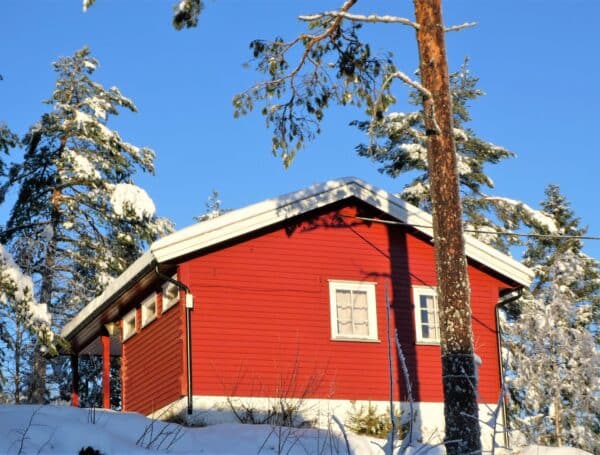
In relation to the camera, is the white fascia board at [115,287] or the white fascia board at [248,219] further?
the white fascia board at [115,287]

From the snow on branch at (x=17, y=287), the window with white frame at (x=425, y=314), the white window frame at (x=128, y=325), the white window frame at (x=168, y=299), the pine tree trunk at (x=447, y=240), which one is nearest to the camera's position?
the pine tree trunk at (x=447, y=240)

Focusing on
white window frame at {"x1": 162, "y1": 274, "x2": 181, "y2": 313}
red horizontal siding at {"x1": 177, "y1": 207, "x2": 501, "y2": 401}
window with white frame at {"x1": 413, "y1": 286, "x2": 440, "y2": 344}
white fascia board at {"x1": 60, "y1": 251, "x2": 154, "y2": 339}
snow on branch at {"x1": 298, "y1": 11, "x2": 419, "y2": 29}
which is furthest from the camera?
window with white frame at {"x1": 413, "y1": 286, "x2": 440, "y2": 344}

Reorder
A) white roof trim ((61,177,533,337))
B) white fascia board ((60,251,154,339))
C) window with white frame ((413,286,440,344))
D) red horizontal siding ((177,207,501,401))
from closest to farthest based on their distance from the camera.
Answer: white roof trim ((61,177,533,337)) → red horizontal siding ((177,207,501,401)) → white fascia board ((60,251,154,339)) → window with white frame ((413,286,440,344))

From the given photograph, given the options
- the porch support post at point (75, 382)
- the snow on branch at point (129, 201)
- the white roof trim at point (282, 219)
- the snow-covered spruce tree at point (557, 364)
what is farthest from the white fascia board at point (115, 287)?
the snow-covered spruce tree at point (557, 364)

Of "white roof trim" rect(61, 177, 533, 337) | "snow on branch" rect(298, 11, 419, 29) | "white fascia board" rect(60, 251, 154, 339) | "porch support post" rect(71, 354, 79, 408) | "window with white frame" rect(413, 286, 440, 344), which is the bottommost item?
"porch support post" rect(71, 354, 79, 408)

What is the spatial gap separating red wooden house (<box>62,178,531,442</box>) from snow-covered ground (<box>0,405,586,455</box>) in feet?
12.9

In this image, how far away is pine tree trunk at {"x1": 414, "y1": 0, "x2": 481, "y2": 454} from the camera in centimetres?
1173

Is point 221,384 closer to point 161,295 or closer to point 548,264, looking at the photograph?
point 161,295

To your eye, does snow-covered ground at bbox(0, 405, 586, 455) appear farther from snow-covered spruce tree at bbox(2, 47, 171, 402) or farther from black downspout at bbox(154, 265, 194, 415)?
snow-covered spruce tree at bbox(2, 47, 171, 402)

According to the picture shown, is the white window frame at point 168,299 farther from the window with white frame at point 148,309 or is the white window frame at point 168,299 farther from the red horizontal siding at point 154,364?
the window with white frame at point 148,309

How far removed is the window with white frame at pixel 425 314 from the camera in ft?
63.8

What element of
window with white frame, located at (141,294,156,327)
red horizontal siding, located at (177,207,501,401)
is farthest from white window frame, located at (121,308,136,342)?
red horizontal siding, located at (177,207,501,401)

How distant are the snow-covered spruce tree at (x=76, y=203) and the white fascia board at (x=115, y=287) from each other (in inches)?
203

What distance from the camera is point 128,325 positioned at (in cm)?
2206
